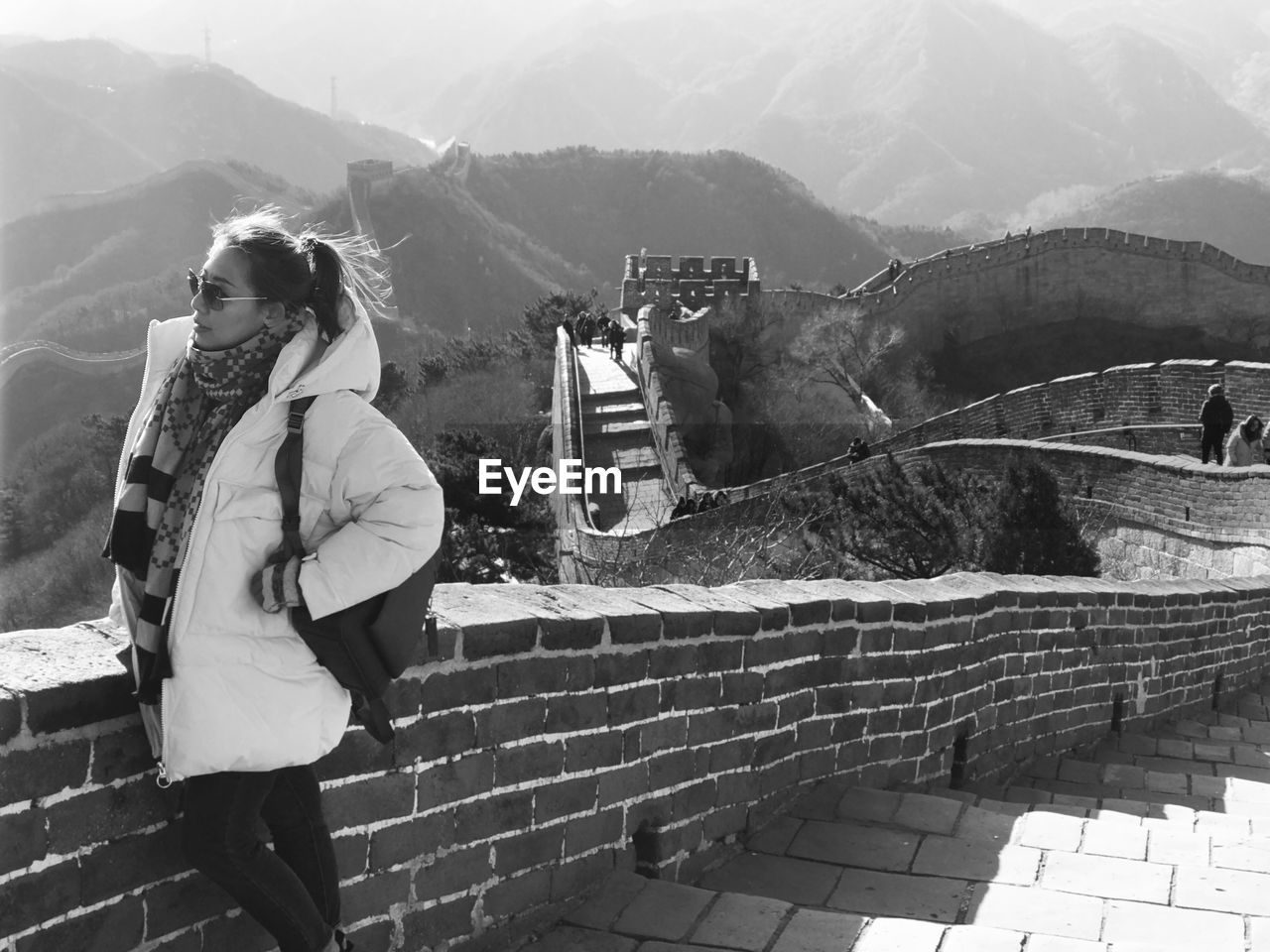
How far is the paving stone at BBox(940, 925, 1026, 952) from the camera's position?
3.20 m

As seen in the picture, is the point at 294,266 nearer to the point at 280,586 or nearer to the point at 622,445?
the point at 280,586

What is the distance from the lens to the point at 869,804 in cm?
478

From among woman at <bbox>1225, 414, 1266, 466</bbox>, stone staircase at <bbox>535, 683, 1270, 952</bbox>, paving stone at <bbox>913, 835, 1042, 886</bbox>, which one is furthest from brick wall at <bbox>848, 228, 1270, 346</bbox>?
paving stone at <bbox>913, 835, 1042, 886</bbox>

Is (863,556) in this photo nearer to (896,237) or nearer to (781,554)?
(781,554)

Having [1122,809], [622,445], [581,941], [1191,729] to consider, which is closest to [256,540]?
[581,941]

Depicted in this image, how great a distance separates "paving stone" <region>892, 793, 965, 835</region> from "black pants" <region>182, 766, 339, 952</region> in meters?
2.23

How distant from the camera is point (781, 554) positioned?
2006 centimetres

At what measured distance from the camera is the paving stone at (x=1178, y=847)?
4.23 m

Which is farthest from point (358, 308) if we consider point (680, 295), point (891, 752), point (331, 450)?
point (680, 295)

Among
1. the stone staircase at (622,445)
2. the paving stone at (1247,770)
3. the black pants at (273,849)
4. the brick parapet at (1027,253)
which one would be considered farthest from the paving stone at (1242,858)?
the brick parapet at (1027,253)

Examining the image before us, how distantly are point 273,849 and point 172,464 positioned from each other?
815 mm

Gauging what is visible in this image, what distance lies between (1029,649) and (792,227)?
117195 millimetres

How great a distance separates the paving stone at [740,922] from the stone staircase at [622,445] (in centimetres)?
1888

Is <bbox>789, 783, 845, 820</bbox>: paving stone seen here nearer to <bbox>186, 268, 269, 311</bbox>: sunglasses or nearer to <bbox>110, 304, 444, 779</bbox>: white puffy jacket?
<bbox>110, 304, 444, 779</bbox>: white puffy jacket
